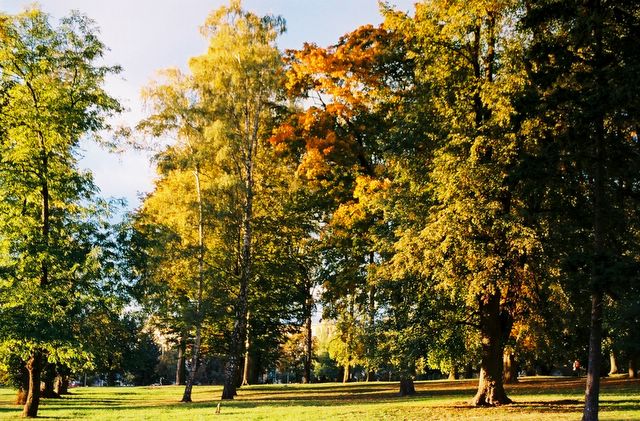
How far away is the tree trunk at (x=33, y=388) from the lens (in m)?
20.1

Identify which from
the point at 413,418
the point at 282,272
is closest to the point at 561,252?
the point at 413,418

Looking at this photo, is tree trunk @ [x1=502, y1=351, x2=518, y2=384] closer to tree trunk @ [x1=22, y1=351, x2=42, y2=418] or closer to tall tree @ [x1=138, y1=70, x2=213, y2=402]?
tall tree @ [x1=138, y1=70, x2=213, y2=402]

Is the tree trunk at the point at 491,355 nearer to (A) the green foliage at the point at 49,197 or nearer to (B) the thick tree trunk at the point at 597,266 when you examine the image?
(B) the thick tree trunk at the point at 597,266

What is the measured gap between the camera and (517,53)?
18016 millimetres

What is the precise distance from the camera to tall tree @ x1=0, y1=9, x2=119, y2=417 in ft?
62.4

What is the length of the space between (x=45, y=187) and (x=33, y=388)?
705 cm

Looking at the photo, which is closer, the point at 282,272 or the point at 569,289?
the point at 569,289

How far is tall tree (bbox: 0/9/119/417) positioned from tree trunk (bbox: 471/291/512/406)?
13.4m

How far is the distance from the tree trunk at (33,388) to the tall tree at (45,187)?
3 cm

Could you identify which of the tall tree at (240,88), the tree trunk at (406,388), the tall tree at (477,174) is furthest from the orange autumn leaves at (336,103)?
the tree trunk at (406,388)

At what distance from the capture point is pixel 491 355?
64.9ft

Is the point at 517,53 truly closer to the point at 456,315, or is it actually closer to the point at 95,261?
the point at 456,315

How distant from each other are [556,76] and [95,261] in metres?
15.7

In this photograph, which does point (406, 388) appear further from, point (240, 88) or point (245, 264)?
point (240, 88)
